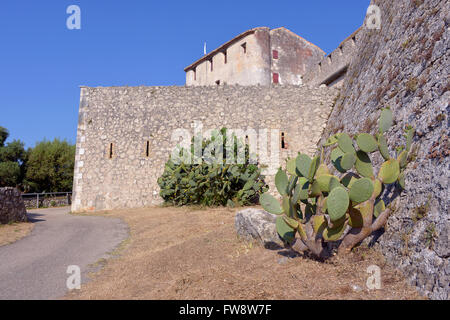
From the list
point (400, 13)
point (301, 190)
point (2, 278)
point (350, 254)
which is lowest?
point (2, 278)

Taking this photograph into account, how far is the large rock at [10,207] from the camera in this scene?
8288 mm

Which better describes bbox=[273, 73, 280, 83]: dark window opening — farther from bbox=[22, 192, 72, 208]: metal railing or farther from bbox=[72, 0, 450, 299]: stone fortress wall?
bbox=[22, 192, 72, 208]: metal railing

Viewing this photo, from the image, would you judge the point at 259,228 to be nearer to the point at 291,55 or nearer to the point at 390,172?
the point at 390,172

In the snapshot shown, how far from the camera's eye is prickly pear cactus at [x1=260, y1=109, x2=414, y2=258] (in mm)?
2990

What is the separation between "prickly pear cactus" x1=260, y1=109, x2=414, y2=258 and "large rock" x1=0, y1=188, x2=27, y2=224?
803 centimetres

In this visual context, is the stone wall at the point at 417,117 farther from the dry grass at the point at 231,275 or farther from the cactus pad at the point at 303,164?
the cactus pad at the point at 303,164

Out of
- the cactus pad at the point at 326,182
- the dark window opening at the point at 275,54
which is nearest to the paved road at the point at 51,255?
the cactus pad at the point at 326,182

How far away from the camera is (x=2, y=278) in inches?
151

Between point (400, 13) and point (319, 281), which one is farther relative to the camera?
point (400, 13)

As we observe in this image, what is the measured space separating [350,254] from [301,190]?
Answer: 84 cm

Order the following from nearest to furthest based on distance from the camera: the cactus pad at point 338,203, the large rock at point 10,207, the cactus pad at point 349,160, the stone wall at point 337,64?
1. the cactus pad at point 338,203
2. the cactus pad at point 349,160
3. the large rock at point 10,207
4. the stone wall at point 337,64

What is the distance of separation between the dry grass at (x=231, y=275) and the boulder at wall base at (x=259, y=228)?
0.46ft
